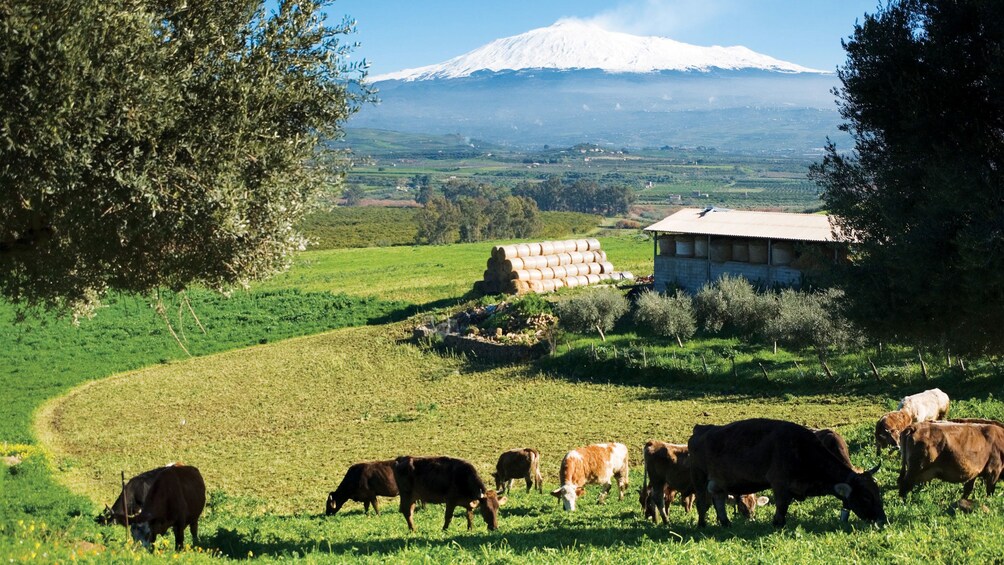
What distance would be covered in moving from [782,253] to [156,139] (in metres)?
32.9

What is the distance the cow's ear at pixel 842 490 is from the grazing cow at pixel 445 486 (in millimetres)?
5338

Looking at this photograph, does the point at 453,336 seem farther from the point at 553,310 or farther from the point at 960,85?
the point at 960,85

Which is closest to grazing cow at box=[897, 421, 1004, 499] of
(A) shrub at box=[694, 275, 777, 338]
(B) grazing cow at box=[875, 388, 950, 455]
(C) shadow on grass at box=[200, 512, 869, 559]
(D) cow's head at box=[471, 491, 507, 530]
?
(C) shadow on grass at box=[200, 512, 869, 559]

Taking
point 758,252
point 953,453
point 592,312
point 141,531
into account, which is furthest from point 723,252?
point 141,531

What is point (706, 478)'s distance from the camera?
13188 millimetres

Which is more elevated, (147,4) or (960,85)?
(147,4)

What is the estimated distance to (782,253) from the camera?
40.2 meters

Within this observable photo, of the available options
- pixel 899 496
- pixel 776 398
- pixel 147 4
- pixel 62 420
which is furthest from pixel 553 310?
pixel 147 4

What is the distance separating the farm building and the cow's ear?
26.6 m

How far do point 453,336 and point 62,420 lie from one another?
15.9 metres

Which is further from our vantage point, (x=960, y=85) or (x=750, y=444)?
(x=960, y=85)

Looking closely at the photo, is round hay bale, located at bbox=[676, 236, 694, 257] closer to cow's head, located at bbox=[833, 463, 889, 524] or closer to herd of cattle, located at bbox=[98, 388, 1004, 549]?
herd of cattle, located at bbox=[98, 388, 1004, 549]

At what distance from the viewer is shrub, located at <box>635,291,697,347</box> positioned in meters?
36.6

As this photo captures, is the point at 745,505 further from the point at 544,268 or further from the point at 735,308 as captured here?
the point at 544,268
